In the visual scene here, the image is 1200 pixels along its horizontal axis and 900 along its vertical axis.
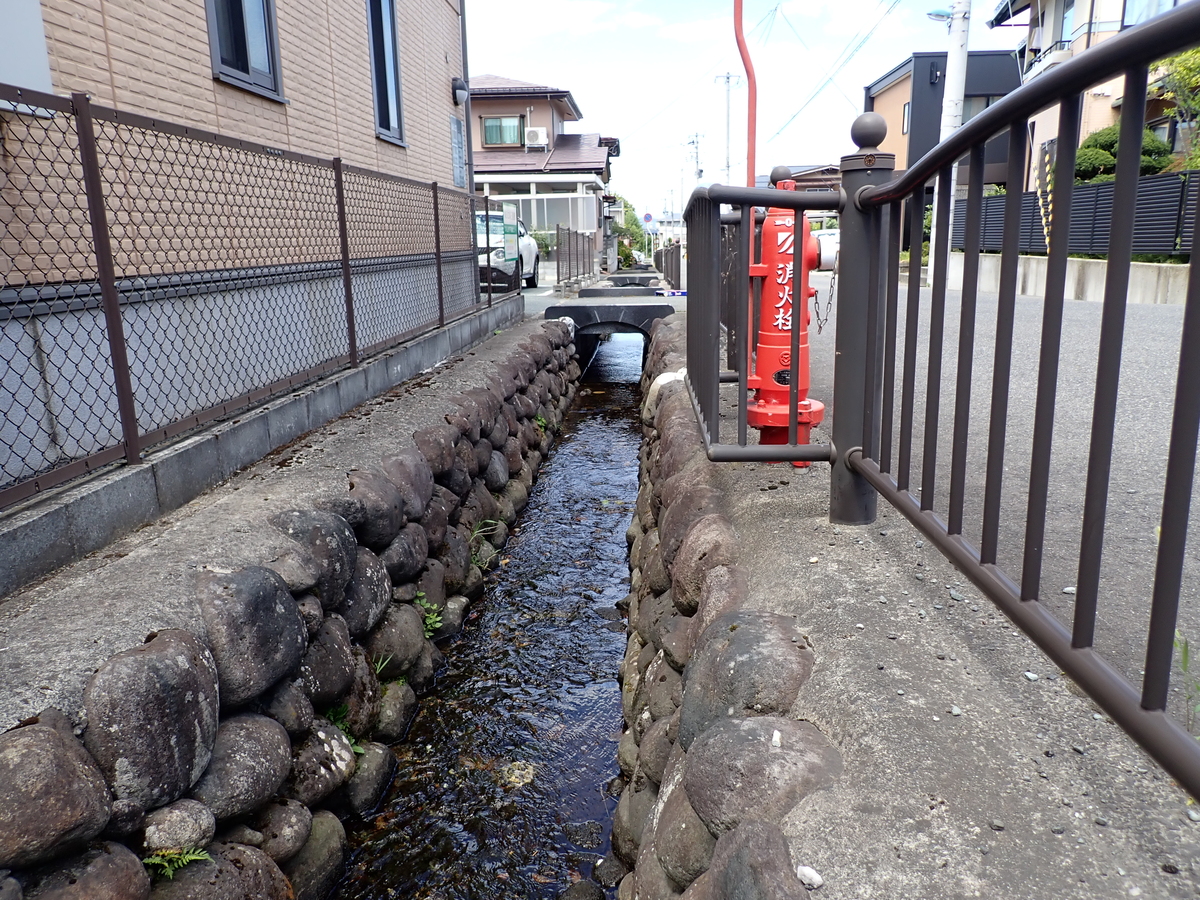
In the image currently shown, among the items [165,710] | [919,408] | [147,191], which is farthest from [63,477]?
[919,408]

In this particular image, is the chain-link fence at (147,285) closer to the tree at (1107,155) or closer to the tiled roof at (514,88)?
the tree at (1107,155)

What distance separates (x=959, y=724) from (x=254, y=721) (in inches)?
84.1

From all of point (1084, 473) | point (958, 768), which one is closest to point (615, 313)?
point (1084, 473)

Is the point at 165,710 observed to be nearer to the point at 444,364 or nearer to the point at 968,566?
the point at 968,566

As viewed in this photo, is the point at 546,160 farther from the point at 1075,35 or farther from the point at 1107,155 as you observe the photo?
the point at 1107,155

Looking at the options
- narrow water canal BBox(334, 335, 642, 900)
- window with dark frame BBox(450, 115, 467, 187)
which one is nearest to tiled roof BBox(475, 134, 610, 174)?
window with dark frame BBox(450, 115, 467, 187)

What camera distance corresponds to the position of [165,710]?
2.31 metres

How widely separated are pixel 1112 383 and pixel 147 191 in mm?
4916

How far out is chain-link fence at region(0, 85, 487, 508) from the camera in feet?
11.4

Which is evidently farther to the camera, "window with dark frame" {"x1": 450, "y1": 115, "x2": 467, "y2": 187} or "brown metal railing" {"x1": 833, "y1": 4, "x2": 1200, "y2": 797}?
"window with dark frame" {"x1": 450, "y1": 115, "x2": 467, "y2": 187}

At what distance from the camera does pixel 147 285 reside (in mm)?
4320

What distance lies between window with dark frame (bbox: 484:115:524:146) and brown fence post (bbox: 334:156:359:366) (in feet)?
96.7

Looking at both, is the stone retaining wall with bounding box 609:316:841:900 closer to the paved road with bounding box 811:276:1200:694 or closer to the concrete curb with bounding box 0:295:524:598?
the paved road with bounding box 811:276:1200:694

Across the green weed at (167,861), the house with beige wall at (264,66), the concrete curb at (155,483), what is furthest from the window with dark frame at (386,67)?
the green weed at (167,861)
